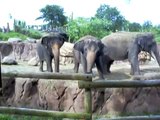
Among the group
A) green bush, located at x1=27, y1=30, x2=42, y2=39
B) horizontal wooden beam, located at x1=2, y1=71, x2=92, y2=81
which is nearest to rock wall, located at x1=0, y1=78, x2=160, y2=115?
horizontal wooden beam, located at x1=2, y1=71, x2=92, y2=81

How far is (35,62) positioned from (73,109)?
3.28 meters

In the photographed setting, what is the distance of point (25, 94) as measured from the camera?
255 inches

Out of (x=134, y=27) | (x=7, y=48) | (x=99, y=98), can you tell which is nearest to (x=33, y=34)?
(x=134, y=27)

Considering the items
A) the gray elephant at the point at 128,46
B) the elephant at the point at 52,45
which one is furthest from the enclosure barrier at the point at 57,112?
the gray elephant at the point at 128,46

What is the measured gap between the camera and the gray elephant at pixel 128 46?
23.4 feet

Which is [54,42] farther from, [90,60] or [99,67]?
[99,67]

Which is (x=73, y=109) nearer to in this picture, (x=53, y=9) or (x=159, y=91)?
(x=159, y=91)

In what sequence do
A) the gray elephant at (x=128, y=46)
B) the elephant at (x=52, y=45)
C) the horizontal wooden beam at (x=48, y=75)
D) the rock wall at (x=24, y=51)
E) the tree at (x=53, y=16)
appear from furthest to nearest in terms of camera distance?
the tree at (x=53, y=16)
the rock wall at (x=24, y=51)
the gray elephant at (x=128, y=46)
the elephant at (x=52, y=45)
the horizontal wooden beam at (x=48, y=75)

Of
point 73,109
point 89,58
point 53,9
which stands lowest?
point 73,109

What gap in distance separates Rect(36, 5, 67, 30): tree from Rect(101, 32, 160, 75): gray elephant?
36.7 ft

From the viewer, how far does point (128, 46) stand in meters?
7.23

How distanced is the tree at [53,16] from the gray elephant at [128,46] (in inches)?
441

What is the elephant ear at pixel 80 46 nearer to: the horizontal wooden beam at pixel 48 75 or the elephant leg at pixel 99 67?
the elephant leg at pixel 99 67

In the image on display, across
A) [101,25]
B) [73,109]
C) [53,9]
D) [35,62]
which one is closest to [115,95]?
[73,109]
